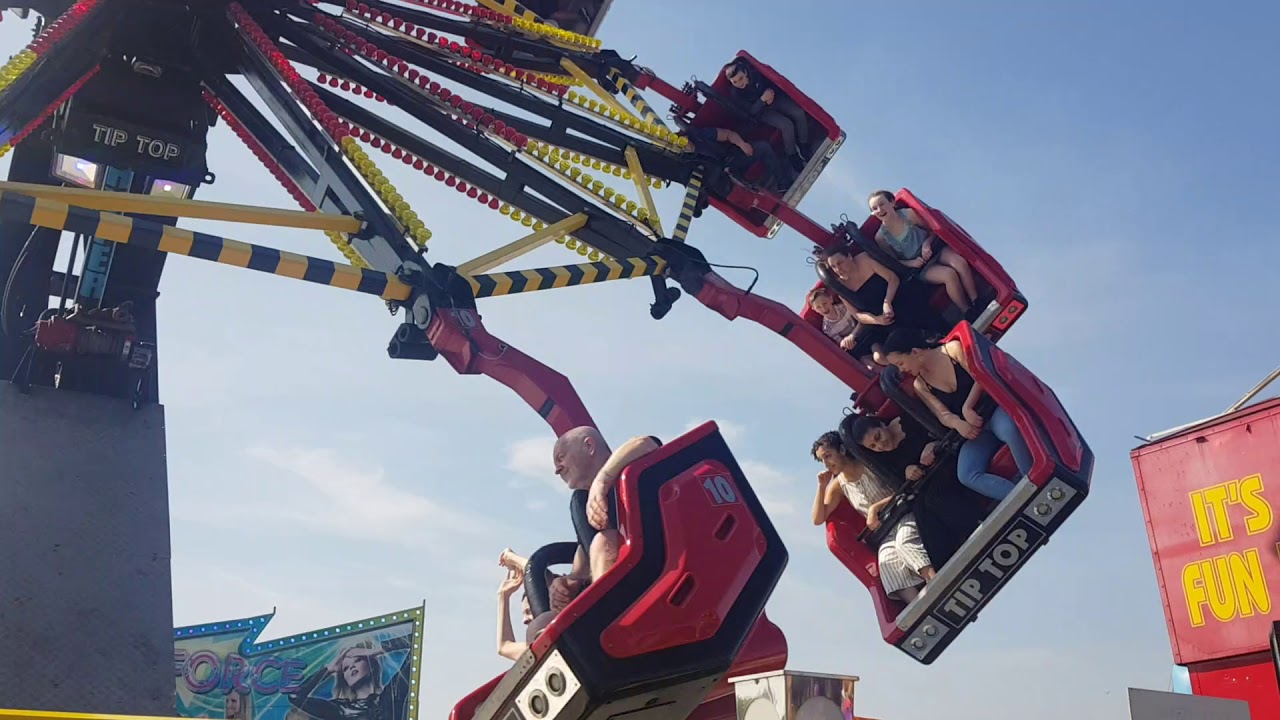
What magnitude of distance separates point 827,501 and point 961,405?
986 millimetres

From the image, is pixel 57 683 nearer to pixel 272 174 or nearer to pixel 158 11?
pixel 272 174

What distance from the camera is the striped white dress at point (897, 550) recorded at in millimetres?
5965

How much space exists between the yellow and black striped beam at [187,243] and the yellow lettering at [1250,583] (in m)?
7.05

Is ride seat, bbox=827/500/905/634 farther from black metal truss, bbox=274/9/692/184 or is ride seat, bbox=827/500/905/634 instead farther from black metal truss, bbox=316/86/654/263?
black metal truss, bbox=274/9/692/184

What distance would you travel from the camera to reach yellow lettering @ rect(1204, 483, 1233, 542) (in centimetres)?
973

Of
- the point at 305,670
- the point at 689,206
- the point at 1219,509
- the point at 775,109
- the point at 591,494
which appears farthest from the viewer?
the point at 305,670

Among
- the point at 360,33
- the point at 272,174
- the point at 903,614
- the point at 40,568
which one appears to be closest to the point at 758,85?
the point at 360,33

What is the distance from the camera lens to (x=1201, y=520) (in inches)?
391

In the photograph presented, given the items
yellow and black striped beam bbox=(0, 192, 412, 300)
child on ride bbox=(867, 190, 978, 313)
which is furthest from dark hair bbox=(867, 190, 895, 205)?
yellow and black striped beam bbox=(0, 192, 412, 300)

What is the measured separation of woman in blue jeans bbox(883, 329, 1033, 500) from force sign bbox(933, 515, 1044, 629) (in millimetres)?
261

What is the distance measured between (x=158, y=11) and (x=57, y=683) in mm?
3911

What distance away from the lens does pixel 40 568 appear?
6145 millimetres

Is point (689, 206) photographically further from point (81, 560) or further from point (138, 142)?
point (81, 560)

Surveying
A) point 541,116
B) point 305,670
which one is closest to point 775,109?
point 541,116
